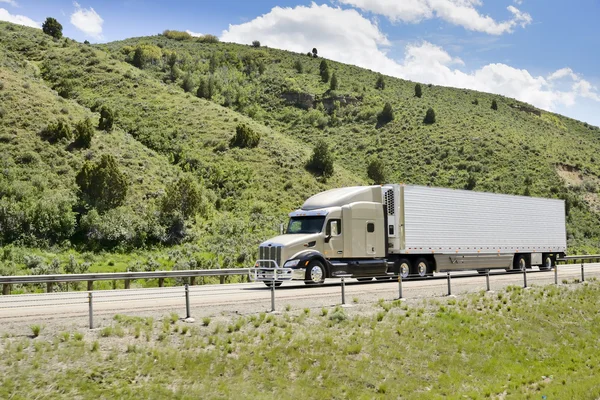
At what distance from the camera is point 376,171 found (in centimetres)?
7319

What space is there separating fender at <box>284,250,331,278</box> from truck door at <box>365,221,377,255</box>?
257 centimetres

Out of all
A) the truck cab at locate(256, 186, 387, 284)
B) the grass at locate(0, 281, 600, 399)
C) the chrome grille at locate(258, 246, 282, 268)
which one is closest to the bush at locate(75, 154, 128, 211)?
the truck cab at locate(256, 186, 387, 284)

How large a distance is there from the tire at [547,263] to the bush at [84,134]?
39.3m

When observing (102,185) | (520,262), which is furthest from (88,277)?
(520,262)

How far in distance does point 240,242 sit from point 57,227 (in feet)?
41.3

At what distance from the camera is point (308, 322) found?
15062mm

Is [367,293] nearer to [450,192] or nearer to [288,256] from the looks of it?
[288,256]

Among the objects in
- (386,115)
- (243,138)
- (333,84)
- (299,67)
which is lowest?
(243,138)

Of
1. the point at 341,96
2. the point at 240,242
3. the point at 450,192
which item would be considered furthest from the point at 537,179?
the point at 450,192

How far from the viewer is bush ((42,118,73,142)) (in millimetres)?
52281

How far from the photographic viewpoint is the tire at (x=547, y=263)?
115 feet

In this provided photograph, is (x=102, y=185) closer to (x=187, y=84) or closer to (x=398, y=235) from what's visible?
(x=398, y=235)

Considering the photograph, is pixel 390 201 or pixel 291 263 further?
pixel 390 201

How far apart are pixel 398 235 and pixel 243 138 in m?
45.8
